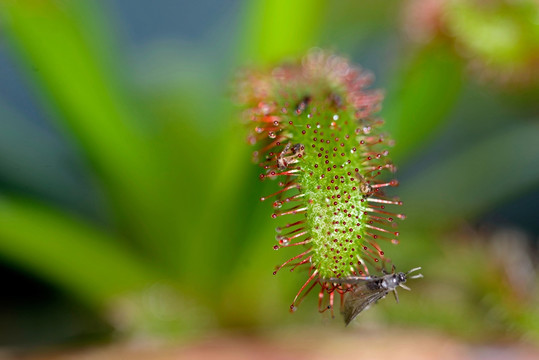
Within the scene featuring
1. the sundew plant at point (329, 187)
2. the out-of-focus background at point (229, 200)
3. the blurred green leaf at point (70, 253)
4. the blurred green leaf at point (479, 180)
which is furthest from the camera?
the blurred green leaf at point (479, 180)

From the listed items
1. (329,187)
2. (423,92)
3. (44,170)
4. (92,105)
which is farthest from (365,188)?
(44,170)

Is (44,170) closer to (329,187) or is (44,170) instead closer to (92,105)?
(92,105)

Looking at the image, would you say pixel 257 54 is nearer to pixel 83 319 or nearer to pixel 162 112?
pixel 162 112

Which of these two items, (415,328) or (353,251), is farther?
(415,328)

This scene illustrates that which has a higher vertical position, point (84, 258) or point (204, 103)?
point (204, 103)

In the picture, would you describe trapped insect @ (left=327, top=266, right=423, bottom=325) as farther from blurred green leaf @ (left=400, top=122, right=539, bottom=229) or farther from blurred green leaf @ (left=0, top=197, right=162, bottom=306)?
blurred green leaf @ (left=400, top=122, right=539, bottom=229)

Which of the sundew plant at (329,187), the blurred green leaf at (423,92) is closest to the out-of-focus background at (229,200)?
the blurred green leaf at (423,92)

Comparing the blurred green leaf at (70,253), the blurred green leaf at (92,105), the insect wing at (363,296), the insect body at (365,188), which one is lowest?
the insect wing at (363,296)

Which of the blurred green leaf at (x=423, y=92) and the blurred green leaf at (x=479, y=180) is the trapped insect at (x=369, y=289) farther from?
the blurred green leaf at (x=479, y=180)

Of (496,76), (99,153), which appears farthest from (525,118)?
(99,153)
